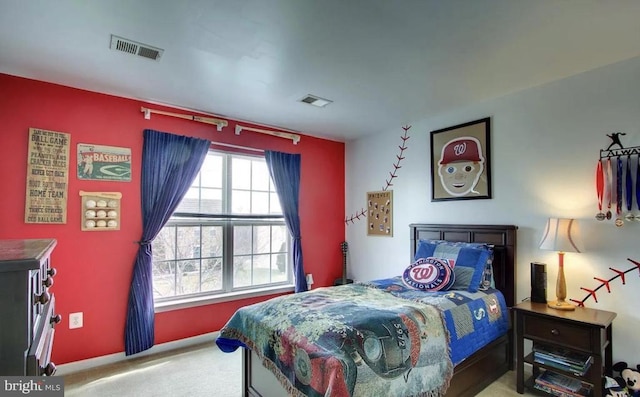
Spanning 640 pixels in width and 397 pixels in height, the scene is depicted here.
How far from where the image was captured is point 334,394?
1500 mm

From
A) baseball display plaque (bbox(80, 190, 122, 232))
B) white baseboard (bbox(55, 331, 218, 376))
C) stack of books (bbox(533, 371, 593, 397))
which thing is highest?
baseball display plaque (bbox(80, 190, 122, 232))

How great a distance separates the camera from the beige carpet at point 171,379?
7.97 feet

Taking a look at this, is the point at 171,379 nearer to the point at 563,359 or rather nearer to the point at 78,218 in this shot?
the point at 78,218

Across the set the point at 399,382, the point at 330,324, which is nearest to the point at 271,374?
the point at 330,324

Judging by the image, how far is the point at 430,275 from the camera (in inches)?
110

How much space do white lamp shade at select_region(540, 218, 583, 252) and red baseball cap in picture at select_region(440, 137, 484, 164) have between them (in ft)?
3.13

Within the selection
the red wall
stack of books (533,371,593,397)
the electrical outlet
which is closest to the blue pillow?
stack of books (533,371,593,397)

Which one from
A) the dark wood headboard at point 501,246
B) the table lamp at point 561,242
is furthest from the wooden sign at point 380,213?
the table lamp at point 561,242

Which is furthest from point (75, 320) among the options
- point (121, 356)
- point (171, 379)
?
point (171, 379)

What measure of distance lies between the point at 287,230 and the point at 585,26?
333 cm

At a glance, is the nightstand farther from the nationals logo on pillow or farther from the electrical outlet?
the electrical outlet

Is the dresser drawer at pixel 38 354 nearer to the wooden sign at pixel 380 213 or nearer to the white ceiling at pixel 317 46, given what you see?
the white ceiling at pixel 317 46

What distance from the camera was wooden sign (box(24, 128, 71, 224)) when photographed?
2.61 metres

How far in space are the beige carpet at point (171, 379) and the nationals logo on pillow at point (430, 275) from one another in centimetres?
82
